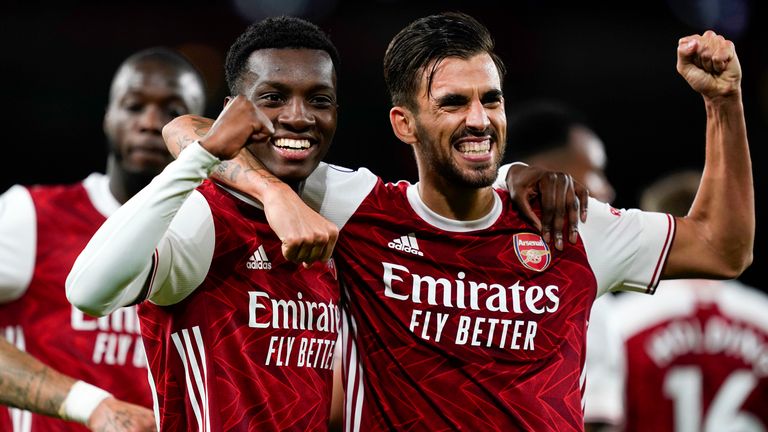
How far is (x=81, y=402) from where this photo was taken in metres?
3.58

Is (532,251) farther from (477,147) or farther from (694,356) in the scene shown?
(694,356)

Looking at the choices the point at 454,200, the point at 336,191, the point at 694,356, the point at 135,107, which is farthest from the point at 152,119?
the point at 694,356

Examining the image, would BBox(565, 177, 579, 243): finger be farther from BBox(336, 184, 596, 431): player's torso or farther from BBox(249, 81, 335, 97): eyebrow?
BBox(249, 81, 335, 97): eyebrow

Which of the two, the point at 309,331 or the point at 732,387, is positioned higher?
the point at 309,331

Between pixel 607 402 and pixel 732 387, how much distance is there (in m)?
1.32

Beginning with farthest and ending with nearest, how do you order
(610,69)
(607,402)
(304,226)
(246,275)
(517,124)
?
(610,69) → (517,124) → (607,402) → (246,275) → (304,226)

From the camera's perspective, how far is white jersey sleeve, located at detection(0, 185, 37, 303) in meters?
3.96

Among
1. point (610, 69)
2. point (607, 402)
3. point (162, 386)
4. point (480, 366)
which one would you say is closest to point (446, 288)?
point (480, 366)

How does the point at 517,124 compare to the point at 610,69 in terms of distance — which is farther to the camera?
the point at 610,69

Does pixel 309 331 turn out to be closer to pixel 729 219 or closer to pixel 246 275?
pixel 246 275

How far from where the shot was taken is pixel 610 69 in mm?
11867

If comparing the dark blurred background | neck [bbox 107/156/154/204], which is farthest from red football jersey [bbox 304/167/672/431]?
the dark blurred background

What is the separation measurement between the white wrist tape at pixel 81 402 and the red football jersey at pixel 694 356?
2944 mm

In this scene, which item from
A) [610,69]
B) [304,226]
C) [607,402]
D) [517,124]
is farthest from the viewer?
[610,69]
